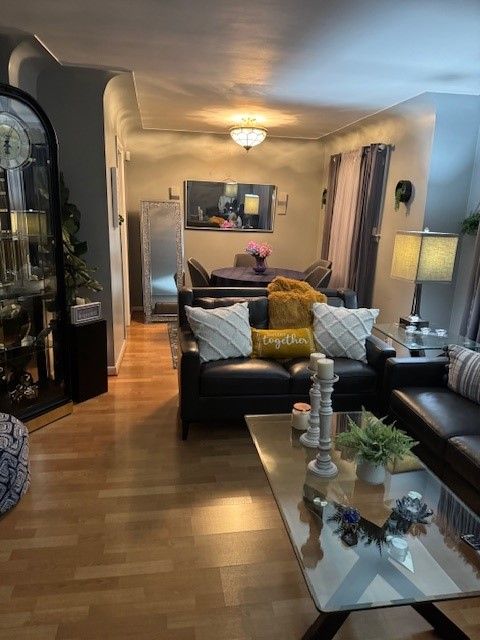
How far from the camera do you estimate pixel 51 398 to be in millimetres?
3090

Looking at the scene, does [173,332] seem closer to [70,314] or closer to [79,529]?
[70,314]

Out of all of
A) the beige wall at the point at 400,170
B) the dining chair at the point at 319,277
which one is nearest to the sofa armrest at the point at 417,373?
the beige wall at the point at 400,170

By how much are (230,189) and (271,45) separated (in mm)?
3672

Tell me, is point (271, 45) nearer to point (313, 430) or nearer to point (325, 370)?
point (325, 370)

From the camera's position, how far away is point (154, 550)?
1.93 metres

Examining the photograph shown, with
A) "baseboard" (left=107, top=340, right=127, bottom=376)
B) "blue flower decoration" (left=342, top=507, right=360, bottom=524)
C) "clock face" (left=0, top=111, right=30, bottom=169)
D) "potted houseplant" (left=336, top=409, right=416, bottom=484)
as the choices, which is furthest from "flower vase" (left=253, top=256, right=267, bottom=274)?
"blue flower decoration" (left=342, top=507, right=360, bottom=524)

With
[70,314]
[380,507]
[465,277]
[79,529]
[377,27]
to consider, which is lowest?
[79,529]

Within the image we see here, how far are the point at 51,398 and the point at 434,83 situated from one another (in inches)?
139

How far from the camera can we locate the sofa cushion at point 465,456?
1.96 m

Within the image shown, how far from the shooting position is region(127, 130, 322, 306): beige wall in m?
5.99

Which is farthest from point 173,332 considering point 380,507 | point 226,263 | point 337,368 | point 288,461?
point 380,507

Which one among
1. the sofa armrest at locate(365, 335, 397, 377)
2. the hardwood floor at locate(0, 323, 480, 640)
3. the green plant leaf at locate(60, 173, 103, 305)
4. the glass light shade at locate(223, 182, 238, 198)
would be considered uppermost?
the glass light shade at locate(223, 182, 238, 198)

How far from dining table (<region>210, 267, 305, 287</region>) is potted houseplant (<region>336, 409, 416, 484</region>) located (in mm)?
3055

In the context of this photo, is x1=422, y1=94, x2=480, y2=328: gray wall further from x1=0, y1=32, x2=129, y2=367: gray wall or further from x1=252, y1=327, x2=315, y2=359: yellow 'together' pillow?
x1=0, y1=32, x2=129, y2=367: gray wall
